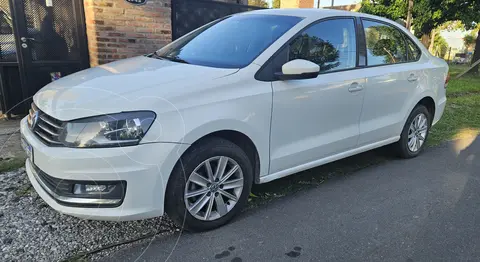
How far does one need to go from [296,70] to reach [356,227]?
1388 mm

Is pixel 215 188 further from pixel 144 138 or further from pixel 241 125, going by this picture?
pixel 144 138

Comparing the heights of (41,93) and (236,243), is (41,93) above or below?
above

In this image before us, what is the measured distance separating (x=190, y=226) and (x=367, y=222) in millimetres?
1501

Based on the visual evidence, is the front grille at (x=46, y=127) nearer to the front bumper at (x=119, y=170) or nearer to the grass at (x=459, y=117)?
the front bumper at (x=119, y=170)

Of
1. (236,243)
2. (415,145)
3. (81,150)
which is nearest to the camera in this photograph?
(81,150)

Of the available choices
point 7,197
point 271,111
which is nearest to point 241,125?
point 271,111

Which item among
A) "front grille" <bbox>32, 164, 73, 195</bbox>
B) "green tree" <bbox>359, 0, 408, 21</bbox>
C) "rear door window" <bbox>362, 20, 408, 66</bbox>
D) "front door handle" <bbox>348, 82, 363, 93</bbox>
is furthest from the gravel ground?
"green tree" <bbox>359, 0, 408, 21</bbox>

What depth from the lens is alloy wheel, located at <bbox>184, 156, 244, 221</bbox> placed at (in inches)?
112

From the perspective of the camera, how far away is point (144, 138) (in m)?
2.49

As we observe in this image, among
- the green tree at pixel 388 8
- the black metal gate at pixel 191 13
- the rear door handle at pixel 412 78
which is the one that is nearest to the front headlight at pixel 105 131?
the rear door handle at pixel 412 78

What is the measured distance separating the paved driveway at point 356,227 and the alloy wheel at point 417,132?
0.63m

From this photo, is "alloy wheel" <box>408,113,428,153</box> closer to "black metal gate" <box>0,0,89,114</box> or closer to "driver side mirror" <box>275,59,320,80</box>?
"driver side mirror" <box>275,59,320,80</box>

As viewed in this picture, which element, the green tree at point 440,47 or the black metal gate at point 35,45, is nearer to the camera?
the black metal gate at point 35,45

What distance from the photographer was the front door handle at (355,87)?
12.2 ft
